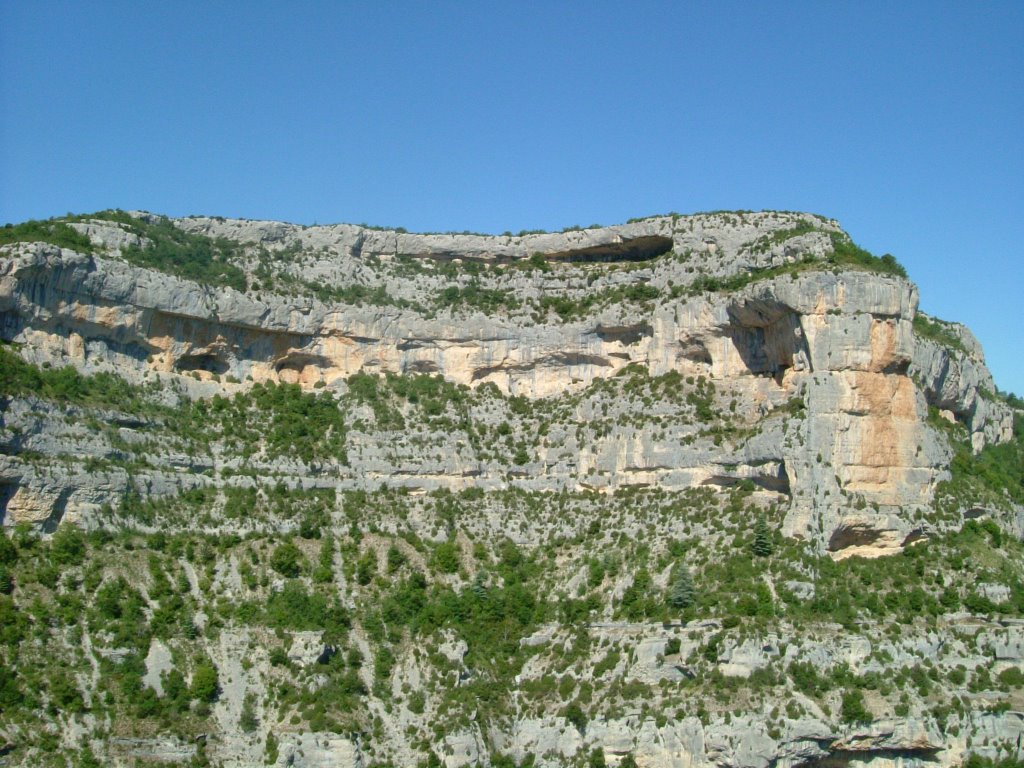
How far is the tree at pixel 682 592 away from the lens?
2542 inches

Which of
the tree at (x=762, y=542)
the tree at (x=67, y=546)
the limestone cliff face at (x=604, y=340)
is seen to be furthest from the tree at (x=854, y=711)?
the tree at (x=67, y=546)

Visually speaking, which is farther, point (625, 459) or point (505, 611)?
point (625, 459)

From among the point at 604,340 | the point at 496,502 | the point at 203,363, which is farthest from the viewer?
the point at 604,340

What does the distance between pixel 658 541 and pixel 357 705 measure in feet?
62.1

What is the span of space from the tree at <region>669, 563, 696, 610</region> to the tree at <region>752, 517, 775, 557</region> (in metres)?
3.98

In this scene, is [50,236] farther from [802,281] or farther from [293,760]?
[802,281]

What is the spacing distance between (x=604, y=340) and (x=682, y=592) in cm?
2363

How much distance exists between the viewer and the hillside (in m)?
59.6

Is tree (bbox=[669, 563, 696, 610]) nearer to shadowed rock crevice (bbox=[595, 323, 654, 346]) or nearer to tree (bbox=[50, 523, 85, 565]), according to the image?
shadowed rock crevice (bbox=[595, 323, 654, 346])

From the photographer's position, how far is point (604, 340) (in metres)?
84.2

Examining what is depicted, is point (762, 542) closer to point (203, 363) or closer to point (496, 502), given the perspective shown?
point (496, 502)

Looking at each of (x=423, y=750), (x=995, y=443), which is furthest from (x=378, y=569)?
(x=995, y=443)

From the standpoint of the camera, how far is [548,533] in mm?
75688

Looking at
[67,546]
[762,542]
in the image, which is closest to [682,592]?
[762,542]
